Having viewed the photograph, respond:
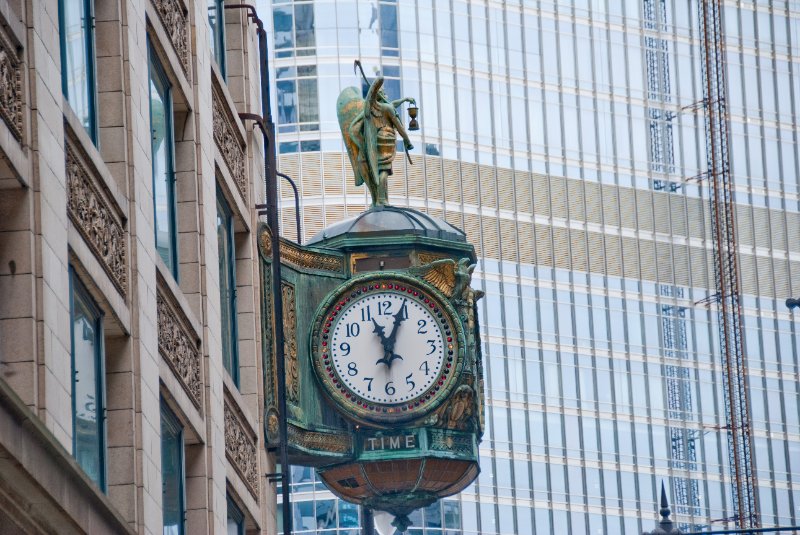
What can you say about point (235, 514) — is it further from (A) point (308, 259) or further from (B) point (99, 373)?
(B) point (99, 373)

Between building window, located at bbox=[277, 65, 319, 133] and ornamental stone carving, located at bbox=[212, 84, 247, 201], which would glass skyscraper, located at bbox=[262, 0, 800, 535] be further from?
ornamental stone carving, located at bbox=[212, 84, 247, 201]

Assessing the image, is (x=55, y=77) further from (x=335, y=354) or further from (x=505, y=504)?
(x=505, y=504)

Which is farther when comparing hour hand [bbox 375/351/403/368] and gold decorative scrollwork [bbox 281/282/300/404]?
hour hand [bbox 375/351/403/368]

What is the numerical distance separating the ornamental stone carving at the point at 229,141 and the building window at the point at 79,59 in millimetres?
5895

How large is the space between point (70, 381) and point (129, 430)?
2.09m

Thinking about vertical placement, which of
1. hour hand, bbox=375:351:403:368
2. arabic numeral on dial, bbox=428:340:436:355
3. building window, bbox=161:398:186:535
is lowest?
building window, bbox=161:398:186:535

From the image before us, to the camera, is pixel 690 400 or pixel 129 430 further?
pixel 690 400

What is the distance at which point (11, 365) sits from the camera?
18.8 m

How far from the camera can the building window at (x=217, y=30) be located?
1194 inches

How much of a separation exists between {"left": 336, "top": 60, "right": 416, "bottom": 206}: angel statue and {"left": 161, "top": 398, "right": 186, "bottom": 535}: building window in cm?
650

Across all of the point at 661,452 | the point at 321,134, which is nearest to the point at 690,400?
the point at 661,452

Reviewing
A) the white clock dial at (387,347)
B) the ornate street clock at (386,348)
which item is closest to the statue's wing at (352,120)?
the ornate street clock at (386,348)

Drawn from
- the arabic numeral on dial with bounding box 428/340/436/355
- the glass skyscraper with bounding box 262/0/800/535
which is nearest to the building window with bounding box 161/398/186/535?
the arabic numeral on dial with bounding box 428/340/436/355

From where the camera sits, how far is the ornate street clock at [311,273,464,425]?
29.1m
